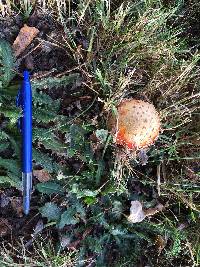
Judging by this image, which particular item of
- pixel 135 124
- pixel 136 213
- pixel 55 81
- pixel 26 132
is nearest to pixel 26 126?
pixel 26 132

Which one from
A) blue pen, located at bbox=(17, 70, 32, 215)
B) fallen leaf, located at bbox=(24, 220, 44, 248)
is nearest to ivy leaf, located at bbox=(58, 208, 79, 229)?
fallen leaf, located at bbox=(24, 220, 44, 248)

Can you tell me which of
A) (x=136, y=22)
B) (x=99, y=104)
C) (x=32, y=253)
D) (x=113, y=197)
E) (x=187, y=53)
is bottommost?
(x=32, y=253)

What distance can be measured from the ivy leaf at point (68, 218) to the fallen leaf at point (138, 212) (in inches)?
11.1

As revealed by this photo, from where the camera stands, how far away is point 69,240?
6.97 ft

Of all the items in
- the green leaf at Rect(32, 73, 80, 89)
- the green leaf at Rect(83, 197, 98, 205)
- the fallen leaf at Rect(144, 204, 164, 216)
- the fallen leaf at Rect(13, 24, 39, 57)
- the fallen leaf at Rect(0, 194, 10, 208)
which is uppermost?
the fallen leaf at Rect(13, 24, 39, 57)

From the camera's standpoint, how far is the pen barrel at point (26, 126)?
6.42 ft

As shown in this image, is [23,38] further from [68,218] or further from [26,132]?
[68,218]

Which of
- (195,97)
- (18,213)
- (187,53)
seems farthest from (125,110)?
(18,213)

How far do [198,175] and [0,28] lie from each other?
4.20 ft

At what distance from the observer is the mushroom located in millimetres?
1876

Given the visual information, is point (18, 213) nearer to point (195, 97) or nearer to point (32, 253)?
point (32, 253)

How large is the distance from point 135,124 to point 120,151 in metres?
0.26

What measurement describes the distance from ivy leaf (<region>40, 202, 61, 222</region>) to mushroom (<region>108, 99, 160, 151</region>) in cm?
49

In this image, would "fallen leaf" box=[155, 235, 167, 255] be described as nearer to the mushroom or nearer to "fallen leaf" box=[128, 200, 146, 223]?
"fallen leaf" box=[128, 200, 146, 223]
